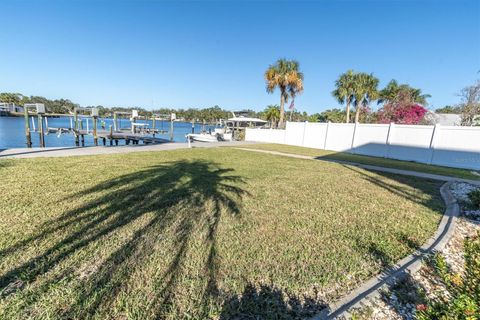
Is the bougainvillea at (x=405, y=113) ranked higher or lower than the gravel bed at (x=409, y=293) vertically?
higher

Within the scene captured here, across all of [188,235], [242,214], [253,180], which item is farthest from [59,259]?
[253,180]

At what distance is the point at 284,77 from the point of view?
83.3ft

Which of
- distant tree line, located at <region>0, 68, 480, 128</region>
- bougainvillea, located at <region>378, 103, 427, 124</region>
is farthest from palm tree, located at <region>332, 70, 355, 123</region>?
bougainvillea, located at <region>378, 103, 427, 124</region>

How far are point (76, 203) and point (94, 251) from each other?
2050 mm

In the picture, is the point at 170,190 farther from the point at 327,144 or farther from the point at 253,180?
the point at 327,144

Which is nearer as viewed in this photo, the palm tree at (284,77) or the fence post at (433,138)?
the fence post at (433,138)

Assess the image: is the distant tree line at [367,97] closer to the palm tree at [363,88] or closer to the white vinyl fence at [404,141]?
the palm tree at [363,88]

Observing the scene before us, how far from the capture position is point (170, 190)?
5.75 metres

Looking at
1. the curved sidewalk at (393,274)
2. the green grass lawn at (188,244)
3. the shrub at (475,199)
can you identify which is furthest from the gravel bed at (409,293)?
the shrub at (475,199)

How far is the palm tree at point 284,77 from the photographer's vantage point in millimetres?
25391

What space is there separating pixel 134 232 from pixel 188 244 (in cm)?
93

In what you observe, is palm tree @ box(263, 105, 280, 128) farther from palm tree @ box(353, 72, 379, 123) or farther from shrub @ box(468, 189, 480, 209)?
shrub @ box(468, 189, 480, 209)

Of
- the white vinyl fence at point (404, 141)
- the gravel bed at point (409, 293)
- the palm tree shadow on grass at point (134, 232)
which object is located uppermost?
the white vinyl fence at point (404, 141)

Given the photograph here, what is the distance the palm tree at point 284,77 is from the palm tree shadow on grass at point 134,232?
21.5m
